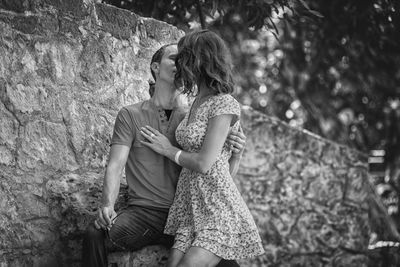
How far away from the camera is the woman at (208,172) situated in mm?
3129

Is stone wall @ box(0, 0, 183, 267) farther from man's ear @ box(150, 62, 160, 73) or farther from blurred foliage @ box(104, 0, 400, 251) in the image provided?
blurred foliage @ box(104, 0, 400, 251)

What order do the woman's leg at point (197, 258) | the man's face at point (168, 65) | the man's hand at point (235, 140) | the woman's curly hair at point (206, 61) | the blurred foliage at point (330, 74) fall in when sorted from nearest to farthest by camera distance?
the woman's leg at point (197, 258)
the woman's curly hair at point (206, 61)
the man's hand at point (235, 140)
the man's face at point (168, 65)
the blurred foliage at point (330, 74)

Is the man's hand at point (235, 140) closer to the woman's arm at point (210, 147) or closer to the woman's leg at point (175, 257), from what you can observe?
the woman's arm at point (210, 147)

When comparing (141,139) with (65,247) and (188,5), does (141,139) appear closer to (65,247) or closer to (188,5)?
(65,247)

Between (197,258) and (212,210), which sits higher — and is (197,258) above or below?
below

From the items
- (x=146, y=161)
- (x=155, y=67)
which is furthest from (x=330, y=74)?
(x=146, y=161)

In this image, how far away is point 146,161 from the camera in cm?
342

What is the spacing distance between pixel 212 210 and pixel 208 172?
19 cm

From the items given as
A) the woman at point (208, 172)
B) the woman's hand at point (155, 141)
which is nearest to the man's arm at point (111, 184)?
the woman's hand at point (155, 141)

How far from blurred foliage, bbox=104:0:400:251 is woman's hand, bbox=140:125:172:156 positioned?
3179 millimetres

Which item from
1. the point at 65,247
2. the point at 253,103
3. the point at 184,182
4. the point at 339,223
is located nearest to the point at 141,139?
the point at 184,182

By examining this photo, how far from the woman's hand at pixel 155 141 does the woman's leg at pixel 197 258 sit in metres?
0.52

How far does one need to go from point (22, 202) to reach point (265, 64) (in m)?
5.12

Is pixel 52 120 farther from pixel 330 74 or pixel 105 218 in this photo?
pixel 330 74
